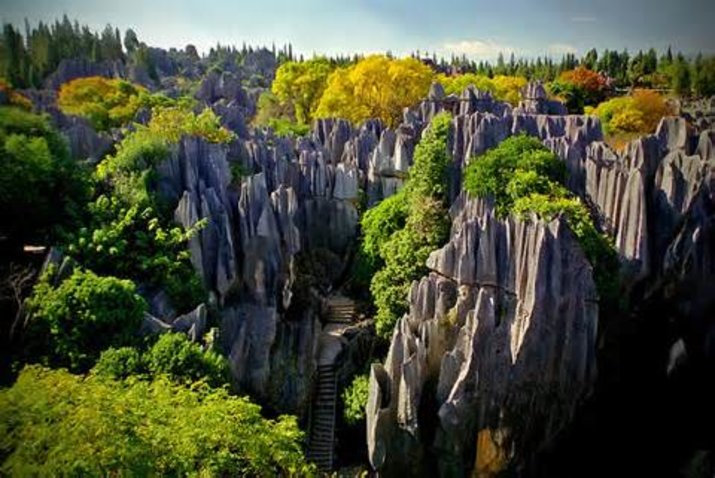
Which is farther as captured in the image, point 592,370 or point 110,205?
point 110,205

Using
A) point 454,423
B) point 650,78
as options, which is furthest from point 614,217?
point 650,78

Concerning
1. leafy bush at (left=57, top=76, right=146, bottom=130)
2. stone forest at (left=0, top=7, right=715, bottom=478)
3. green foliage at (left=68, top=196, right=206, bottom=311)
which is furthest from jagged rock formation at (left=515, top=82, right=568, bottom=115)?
leafy bush at (left=57, top=76, right=146, bottom=130)

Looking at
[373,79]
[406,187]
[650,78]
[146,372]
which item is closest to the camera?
[146,372]

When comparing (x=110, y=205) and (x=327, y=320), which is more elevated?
(x=110, y=205)

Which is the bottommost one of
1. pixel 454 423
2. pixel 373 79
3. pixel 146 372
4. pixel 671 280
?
pixel 454 423

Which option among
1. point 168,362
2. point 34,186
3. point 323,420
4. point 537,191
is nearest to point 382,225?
point 537,191

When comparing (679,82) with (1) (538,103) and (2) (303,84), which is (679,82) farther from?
(2) (303,84)

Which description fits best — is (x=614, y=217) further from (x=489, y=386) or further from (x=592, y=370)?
(x=489, y=386)

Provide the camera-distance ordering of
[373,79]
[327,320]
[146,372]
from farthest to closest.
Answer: [373,79] → [327,320] → [146,372]

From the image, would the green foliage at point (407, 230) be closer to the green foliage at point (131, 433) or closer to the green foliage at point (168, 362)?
the green foliage at point (168, 362)
